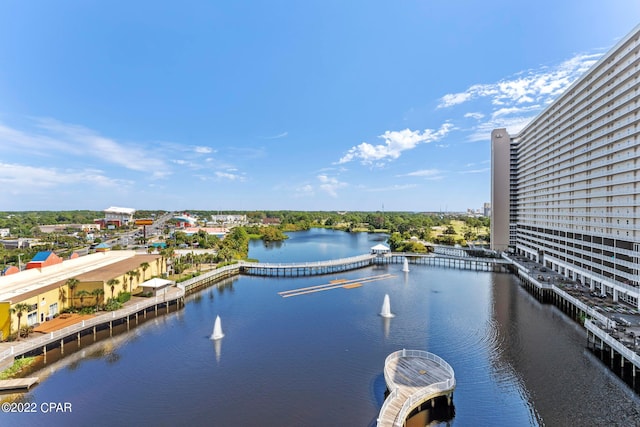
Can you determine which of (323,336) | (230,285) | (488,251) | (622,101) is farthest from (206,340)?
(488,251)

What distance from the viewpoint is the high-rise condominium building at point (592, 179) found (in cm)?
2961

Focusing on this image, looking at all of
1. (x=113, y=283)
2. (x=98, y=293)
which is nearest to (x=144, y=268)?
(x=113, y=283)

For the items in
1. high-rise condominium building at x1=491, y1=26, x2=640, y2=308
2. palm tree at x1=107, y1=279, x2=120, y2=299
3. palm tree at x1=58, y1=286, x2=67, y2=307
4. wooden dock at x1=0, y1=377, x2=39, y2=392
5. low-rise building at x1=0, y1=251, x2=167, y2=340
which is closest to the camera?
wooden dock at x1=0, y1=377, x2=39, y2=392

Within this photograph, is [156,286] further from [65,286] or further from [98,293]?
[65,286]

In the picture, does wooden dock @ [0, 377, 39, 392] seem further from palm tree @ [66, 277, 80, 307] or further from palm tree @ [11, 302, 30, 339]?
palm tree @ [66, 277, 80, 307]

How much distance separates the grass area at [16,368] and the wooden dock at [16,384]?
80cm

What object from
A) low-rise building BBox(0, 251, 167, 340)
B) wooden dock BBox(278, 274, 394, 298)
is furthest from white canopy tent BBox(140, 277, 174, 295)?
wooden dock BBox(278, 274, 394, 298)

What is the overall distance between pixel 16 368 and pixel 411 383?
24.4m

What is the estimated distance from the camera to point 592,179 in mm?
36125

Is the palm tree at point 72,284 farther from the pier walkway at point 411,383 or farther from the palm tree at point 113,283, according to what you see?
the pier walkway at point 411,383

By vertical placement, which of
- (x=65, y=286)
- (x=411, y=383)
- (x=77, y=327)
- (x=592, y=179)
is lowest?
(x=411, y=383)

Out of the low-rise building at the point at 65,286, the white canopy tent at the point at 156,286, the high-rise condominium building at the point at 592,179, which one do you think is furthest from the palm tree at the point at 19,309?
the high-rise condominium building at the point at 592,179

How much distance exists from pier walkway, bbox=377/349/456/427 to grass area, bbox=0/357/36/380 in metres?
22.2

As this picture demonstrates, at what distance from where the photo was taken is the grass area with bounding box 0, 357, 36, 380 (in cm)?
1870
